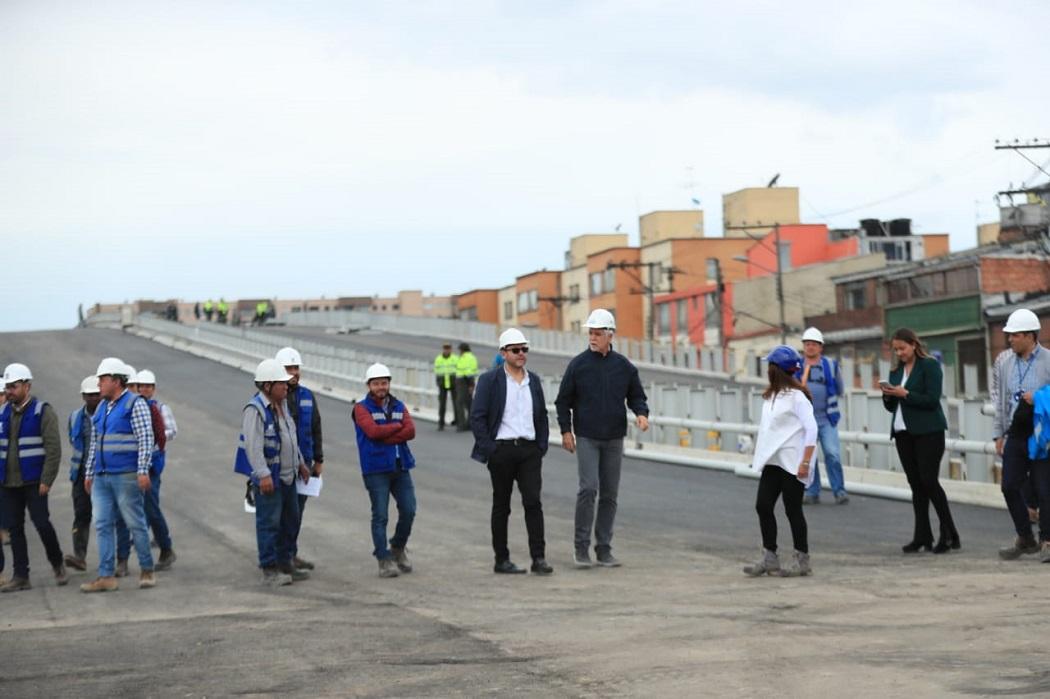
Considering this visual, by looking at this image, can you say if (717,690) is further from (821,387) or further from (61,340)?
(61,340)

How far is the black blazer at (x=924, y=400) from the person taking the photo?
45.1 ft

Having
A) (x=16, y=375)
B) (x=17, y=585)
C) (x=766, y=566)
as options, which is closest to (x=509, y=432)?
(x=766, y=566)

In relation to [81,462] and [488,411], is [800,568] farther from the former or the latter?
[81,462]

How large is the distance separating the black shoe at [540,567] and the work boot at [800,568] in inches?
78.5

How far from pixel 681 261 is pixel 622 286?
8.68 meters

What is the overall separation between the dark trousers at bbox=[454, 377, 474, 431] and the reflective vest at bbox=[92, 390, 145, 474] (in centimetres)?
1922

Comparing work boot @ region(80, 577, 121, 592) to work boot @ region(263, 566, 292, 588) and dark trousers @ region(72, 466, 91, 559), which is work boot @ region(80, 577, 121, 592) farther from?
dark trousers @ region(72, 466, 91, 559)

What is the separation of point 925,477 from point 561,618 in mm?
4505

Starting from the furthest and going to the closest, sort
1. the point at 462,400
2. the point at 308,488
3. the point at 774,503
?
the point at 462,400 → the point at 308,488 → the point at 774,503

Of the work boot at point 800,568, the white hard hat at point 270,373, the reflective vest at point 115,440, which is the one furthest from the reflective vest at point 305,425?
the work boot at point 800,568

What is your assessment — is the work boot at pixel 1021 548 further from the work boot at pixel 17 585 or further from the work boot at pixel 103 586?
the work boot at pixel 17 585

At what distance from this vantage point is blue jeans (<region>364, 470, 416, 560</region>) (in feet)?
44.5

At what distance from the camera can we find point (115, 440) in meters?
13.6

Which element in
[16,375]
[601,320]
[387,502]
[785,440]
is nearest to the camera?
[785,440]
